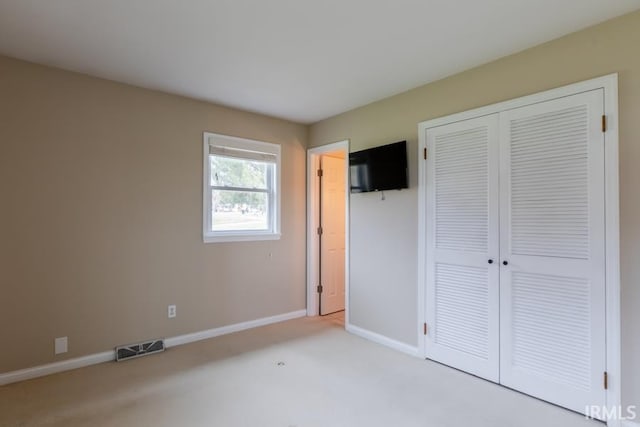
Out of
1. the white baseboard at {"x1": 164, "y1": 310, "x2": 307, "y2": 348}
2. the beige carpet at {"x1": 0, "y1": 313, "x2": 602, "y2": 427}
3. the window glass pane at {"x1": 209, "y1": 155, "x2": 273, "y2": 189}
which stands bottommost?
the beige carpet at {"x1": 0, "y1": 313, "x2": 602, "y2": 427}

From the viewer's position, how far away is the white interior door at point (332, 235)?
4.48 meters

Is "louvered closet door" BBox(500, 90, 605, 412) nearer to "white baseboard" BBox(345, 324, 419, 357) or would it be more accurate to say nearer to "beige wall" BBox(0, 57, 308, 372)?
"white baseboard" BBox(345, 324, 419, 357)

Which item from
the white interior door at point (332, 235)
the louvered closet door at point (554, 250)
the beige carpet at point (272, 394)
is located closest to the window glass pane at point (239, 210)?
the white interior door at point (332, 235)

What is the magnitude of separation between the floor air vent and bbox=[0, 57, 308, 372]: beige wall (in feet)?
0.27

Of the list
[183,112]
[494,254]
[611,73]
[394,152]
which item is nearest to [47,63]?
[183,112]

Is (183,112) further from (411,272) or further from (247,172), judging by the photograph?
(411,272)

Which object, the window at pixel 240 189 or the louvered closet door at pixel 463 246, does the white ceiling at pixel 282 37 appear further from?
the window at pixel 240 189

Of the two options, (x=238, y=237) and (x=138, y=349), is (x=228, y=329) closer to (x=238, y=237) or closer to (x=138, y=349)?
(x=138, y=349)

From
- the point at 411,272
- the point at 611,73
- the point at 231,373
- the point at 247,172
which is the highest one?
the point at 611,73

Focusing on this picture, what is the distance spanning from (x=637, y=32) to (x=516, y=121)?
767 mm

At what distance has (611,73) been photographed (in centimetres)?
208

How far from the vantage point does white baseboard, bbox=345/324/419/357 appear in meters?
3.17

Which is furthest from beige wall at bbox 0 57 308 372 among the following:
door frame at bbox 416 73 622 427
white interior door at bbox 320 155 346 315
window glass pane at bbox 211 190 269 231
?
door frame at bbox 416 73 622 427

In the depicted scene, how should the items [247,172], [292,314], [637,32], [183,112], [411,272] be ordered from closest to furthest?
[637,32], [411,272], [183,112], [247,172], [292,314]
